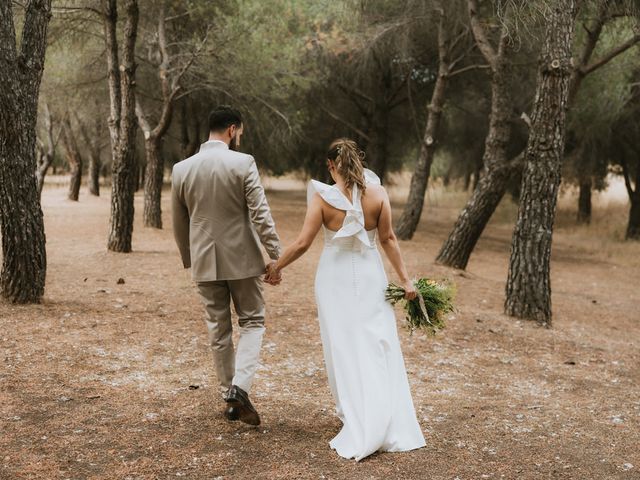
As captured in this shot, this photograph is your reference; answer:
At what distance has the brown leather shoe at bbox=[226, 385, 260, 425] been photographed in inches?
178

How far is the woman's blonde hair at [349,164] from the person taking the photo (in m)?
4.34

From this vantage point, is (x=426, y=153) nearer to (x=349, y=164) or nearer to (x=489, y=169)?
(x=489, y=169)

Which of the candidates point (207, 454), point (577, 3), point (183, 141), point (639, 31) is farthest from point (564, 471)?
point (183, 141)

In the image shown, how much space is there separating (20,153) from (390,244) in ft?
15.0

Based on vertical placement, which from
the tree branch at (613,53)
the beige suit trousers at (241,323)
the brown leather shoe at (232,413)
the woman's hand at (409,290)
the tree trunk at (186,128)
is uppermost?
the tree branch at (613,53)

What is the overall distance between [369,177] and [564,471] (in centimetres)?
224

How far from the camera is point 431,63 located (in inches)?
805

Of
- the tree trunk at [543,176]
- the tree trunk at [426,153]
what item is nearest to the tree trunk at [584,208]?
the tree trunk at [426,153]

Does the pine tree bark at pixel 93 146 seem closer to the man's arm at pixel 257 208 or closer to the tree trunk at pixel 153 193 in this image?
the tree trunk at pixel 153 193

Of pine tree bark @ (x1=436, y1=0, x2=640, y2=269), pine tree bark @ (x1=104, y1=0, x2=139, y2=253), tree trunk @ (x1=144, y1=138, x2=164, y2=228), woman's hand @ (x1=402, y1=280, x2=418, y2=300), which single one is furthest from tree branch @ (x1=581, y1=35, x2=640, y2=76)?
tree trunk @ (x1=144, y1=138, x2=164, y2=228)

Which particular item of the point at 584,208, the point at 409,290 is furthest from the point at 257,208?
the point at 584,208

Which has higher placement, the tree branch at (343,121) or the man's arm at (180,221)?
the tree branch at (343,121)

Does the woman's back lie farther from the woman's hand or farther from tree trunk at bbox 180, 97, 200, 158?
tree trunk at bbox 180, 97, 200, 158

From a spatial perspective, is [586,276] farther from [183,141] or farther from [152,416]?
[152,416]
